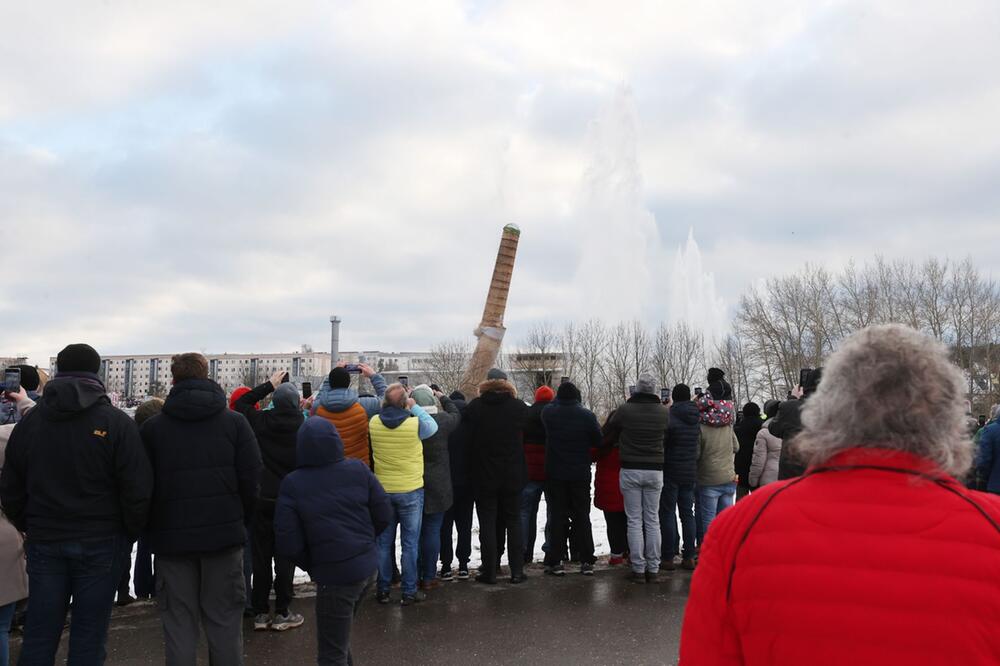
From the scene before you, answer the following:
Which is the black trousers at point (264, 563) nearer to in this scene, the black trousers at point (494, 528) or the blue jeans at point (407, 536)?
the blue jeans at point (407, 536)

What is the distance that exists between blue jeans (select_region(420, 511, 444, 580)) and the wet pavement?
0.23 m

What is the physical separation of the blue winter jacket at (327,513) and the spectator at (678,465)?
186 inches

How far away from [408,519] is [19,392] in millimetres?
3511

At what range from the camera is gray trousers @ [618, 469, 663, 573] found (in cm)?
828

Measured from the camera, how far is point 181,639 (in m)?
4.75

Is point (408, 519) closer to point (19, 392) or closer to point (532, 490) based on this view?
point (532, 490)

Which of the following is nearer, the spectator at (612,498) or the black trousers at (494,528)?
the black trousers at (494,528)

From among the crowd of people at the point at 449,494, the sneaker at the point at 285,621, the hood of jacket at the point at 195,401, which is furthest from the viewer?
the sneaker at the point at 285,621

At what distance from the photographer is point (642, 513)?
27.8 ft

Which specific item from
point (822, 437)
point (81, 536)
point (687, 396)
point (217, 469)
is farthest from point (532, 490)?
point (822, 437)

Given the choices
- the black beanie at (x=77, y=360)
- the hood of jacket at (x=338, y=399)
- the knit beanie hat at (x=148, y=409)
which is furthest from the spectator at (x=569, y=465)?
the black beanie at (x=77, y=360)

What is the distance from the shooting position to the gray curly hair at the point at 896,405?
1863 mm

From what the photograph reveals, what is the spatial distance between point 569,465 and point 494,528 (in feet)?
3.67

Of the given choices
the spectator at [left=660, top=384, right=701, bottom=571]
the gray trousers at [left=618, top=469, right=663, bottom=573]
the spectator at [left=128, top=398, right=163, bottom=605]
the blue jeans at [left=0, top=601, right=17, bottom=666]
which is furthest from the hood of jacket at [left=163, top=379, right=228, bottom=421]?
the spectator at [left=660, top=384, right=701, bottom=571]
